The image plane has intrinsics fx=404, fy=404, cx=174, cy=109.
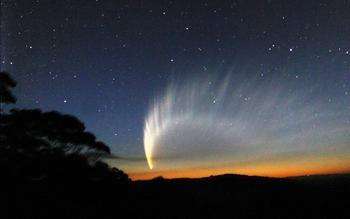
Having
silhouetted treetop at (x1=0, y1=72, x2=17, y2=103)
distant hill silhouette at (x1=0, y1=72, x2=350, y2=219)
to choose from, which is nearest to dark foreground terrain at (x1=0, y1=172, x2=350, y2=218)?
distant hill silhouette at (x1=0, y1=72, x2=350, y2=219)

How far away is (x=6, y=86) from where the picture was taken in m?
22.0

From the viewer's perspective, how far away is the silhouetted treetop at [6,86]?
2181 cm

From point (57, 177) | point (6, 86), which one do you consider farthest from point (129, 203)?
point (6, 86)

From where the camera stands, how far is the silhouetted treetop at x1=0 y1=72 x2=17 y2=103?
21812 millimetres

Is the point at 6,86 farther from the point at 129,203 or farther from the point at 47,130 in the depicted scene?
the point at 129,203

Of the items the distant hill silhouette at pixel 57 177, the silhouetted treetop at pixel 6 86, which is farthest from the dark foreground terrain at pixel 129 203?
the silhouetted treetop at pixel 6 86

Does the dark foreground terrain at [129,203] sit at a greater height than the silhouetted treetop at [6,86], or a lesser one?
lesser

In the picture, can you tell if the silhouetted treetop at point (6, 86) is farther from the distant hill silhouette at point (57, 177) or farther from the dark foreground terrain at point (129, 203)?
the dark foreground terrain at point (129, 203)

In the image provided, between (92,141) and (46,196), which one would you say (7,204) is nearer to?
(46,196)

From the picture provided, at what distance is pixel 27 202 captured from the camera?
20.0 metres

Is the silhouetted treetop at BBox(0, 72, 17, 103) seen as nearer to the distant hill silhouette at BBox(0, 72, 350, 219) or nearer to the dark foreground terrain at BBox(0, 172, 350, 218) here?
the distant hill silhouette at BBox(0, 72, 350, 219)

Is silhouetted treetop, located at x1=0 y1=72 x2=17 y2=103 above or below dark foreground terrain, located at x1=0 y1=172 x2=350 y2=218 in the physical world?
above

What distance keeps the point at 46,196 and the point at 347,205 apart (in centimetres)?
3590

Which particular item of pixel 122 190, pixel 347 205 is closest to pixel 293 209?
pixel 347 205
